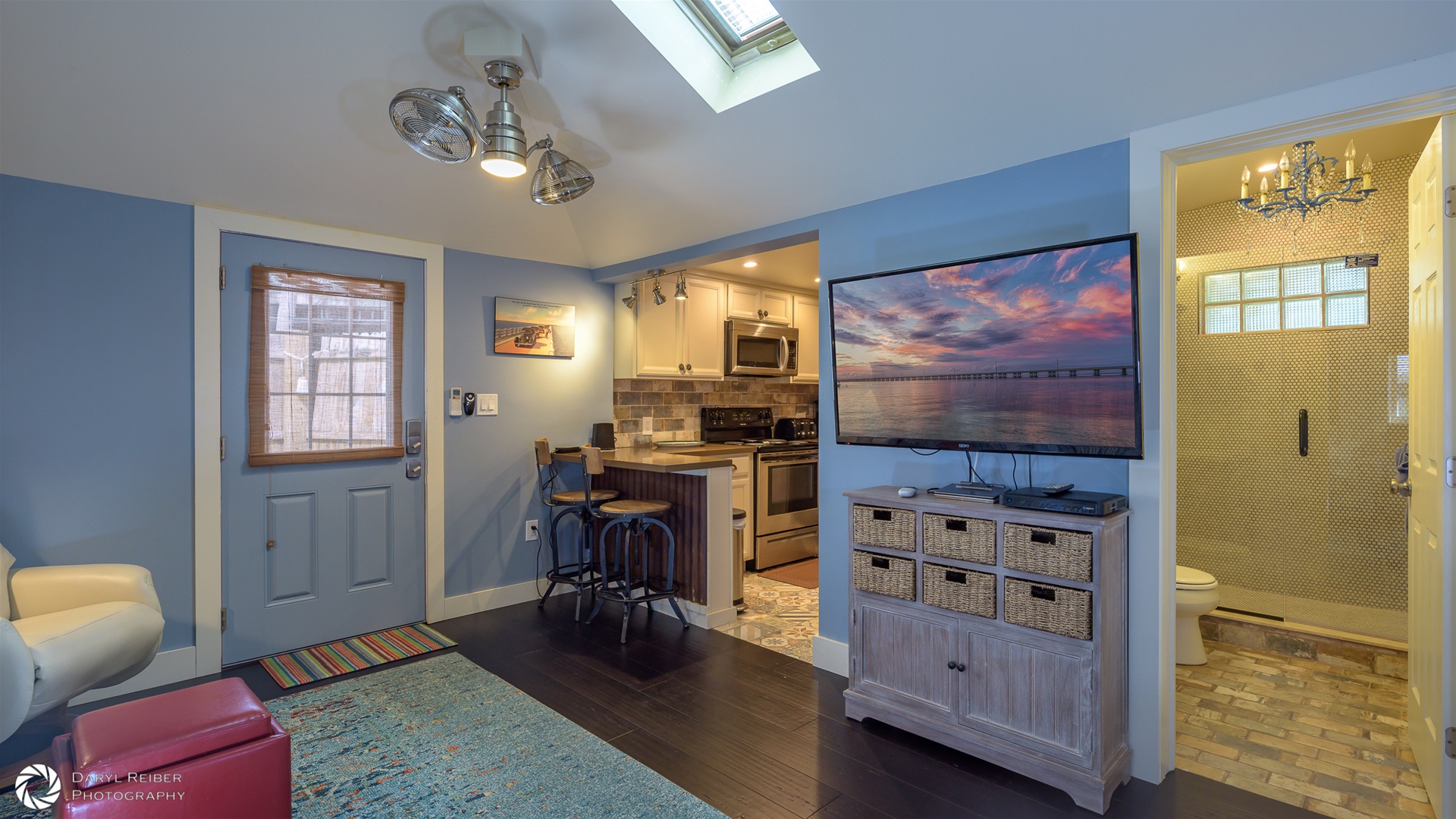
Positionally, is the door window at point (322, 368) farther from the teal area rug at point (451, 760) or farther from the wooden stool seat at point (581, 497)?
the teal area rug at point (451, 760)

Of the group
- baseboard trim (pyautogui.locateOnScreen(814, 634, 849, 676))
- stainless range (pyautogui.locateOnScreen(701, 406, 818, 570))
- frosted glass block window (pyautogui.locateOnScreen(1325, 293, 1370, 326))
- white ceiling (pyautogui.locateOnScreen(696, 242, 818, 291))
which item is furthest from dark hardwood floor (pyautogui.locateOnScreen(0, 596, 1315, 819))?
frosted glass block window (pyautogui.locateOnScreen(1325, 293, 1370, 326))

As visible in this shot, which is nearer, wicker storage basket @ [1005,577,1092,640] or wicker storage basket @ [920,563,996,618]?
wicker storage basket @ [1005,577,1092,640]

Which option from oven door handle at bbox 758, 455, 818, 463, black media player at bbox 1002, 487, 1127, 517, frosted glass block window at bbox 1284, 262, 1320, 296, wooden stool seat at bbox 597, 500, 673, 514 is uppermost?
frosted glass block window at bbox 1284, 262, 1320, 296

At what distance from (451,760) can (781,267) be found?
3.68 m

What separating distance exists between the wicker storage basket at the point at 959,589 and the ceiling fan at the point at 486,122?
6.51 ft

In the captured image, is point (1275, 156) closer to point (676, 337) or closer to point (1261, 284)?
point (1261, 284)

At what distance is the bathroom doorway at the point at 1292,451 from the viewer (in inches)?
119

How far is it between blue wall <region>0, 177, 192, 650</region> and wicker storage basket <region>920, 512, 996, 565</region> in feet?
10.6

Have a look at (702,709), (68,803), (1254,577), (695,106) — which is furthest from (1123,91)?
(68,803)

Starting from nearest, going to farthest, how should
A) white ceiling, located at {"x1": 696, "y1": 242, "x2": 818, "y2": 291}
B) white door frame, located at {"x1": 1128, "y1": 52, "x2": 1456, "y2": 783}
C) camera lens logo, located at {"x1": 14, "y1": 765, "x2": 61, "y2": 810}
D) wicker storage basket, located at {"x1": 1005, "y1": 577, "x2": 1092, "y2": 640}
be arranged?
camera lens logo, located at {"x1": 14, "y1": 765, "x2": 61, "y2": 810} → wicker storage basket, located at {"x1": 1005, "y1": 577, "x2": 1092, "y2": 640} → white door frame, located at {"x1": 1128, "y1": 52, "x2": 1456, "y2": 783} → white ceiling, located at {"x1": 696, "y1": 242, "x2": 818, "y2": 291}

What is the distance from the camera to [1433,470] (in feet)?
6.56

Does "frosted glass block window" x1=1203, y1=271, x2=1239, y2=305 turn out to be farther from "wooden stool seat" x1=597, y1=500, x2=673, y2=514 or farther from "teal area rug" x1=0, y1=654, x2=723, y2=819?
"teal area rug" x1=0, y1=654, x2=723, y2=819

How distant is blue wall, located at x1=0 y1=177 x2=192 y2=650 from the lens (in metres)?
2.68

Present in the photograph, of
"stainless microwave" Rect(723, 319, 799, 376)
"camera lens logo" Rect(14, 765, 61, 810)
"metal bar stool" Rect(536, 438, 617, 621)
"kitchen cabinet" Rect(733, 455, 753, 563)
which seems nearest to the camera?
"camera lens logo" Rect(14, 765, 61, 810)
